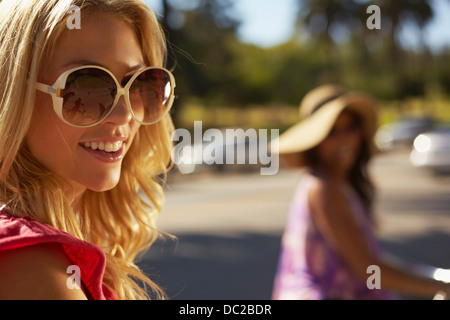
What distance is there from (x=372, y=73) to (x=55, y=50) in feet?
206

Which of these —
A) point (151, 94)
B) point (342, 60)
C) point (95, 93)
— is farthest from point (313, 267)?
point (342, 60)

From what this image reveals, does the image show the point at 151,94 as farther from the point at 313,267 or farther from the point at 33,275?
the point at 313,267

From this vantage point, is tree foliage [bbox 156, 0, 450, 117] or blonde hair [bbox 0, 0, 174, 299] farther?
tree foliage [bbox 156, 0, 450, 117]

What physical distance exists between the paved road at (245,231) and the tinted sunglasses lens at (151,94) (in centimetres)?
85

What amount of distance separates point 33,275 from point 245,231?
8.50 meters

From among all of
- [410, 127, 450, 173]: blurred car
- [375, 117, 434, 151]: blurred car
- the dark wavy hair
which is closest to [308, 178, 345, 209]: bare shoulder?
the dark wavy hair

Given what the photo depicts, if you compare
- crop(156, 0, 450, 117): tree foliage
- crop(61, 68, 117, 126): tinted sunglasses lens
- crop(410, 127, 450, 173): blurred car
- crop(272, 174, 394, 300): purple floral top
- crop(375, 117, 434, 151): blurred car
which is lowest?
crop(272, 174, 394, 300): purple floral top

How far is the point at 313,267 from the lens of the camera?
2596mm

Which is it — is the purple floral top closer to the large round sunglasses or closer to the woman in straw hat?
the woman in straw hat

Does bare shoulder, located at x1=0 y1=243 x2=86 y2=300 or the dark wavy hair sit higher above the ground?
the dark wavy hair

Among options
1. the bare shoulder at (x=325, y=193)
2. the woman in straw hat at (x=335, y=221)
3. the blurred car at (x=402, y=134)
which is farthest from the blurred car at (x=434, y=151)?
the bare shoulder at (x=325, y=193)

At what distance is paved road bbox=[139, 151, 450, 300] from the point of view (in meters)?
6.01

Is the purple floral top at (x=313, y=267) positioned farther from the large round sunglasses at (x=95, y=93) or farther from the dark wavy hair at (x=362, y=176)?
the large round sunglasses at (x=95, y=93)
